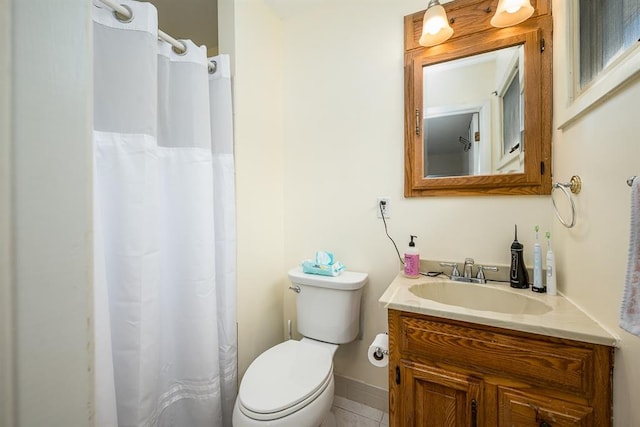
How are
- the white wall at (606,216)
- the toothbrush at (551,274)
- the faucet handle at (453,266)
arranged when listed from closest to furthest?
the white wall at (606,216) < the toothbrush at (551,274) < the faucet handle at (453,266)

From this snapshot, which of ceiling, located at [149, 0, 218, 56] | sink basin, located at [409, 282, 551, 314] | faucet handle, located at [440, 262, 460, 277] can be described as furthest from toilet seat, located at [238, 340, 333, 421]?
ceiling, located at [149, 0, 218, 56]

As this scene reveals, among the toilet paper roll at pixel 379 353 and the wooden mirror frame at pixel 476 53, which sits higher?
the wooden mirror frame at pixel 476 53

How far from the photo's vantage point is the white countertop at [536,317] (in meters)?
0.76

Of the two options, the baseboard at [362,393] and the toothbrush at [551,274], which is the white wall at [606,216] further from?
the baseboard at [362,393]

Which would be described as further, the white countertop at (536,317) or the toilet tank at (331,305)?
the toilet tank at (331,305)

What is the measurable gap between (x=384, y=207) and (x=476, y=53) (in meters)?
0.87

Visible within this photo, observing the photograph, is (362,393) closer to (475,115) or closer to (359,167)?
(359,167)

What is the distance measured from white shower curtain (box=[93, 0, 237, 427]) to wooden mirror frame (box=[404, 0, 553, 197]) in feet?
3.16

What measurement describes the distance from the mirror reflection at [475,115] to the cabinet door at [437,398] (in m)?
0.90

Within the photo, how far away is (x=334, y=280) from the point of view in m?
1.39

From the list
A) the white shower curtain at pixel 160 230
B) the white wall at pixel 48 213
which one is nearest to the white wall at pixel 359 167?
the white shower curtain at pixel 160 230

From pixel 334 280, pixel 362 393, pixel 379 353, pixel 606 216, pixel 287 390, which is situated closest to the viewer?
pixel 606 216

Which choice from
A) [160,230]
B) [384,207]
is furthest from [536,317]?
[160,230]

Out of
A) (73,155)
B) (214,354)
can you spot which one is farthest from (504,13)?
(214,354)
